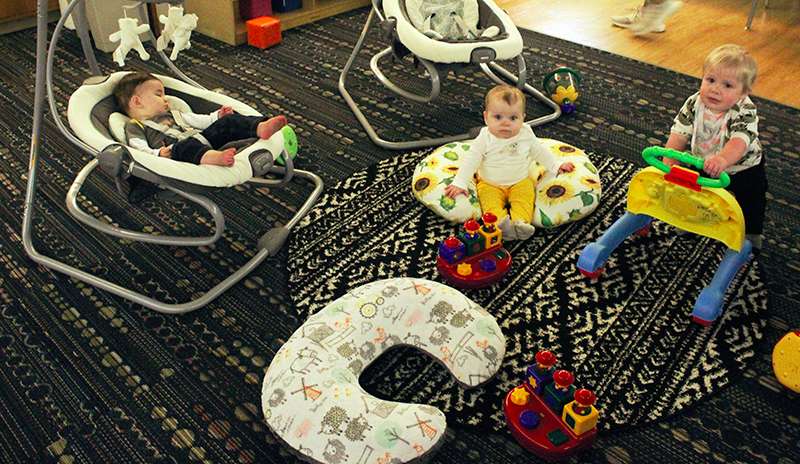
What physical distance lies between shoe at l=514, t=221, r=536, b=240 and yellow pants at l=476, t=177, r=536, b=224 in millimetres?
22

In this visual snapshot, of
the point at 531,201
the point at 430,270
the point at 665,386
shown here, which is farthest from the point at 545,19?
the point at 665,386

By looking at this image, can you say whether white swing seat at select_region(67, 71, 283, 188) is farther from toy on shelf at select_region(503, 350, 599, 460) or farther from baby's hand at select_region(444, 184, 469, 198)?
toy on shelf at select_region(503, 350, 599, 460)

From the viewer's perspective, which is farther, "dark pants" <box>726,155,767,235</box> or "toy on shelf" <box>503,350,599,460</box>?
"dark pants" <box>726,155,767,235</box>

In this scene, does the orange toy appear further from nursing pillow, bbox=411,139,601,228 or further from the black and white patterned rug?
nursing pillow, bbox=411,139,601,228

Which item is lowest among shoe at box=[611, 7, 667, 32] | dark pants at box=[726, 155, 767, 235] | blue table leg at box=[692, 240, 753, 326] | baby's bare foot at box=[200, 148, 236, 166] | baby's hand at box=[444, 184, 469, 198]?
baby's hand at box=[444, 184, 469, 198]

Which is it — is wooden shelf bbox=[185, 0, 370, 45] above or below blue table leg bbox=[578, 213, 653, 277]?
below

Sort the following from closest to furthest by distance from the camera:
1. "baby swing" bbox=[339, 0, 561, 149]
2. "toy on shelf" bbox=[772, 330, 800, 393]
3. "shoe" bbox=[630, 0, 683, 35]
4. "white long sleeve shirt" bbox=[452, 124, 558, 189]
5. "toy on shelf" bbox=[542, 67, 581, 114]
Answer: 1. "toy on shelf" bbox=[772, 330, 800, 393]
2. "white long sleeve shirt" bbox=[452, 124, 558, 189]
3. "baby swing" bbox=[339, 0, 561, 149]
4. "toy on shelf" bbox=[542, 67, 581, 114]
5. "shoe" bbox=[630, 0, 683, 35]

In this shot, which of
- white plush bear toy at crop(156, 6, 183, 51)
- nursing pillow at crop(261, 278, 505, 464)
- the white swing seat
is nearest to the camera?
nursing pillow at crop(261, 278, 505, 464)

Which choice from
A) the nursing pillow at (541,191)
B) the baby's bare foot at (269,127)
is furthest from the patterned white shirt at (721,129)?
the baby's bare foot at (269,127)

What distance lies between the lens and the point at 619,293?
82.3 inches

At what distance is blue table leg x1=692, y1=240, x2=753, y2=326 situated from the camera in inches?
77.1

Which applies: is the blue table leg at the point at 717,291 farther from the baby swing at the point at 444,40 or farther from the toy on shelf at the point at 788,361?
the baby swing at the point at 444,40

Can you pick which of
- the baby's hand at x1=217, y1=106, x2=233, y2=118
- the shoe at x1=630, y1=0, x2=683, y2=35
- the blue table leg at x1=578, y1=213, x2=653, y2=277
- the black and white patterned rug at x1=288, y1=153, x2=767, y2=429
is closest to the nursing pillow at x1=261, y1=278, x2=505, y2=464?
the black and white patterned rug at x1=288, y1=153, x2=767, y2=429

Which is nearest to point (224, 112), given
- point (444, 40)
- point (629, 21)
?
point (444, 40)
